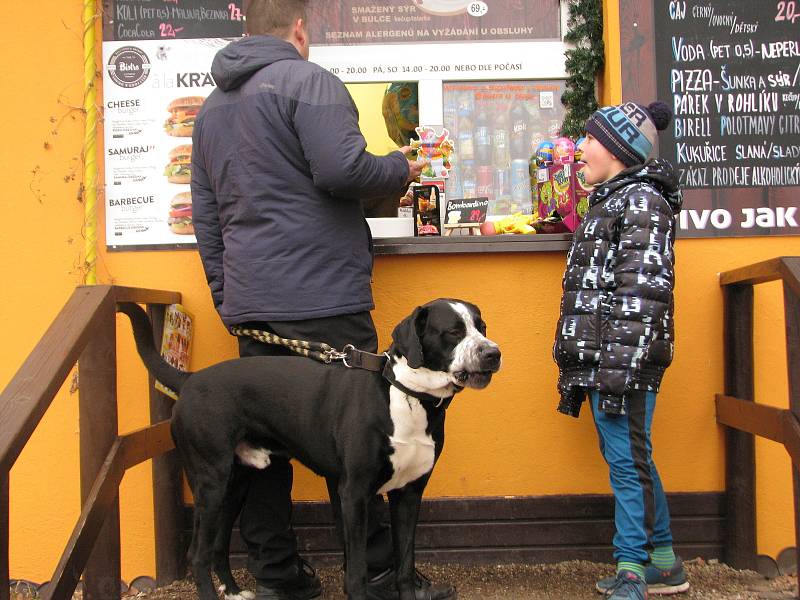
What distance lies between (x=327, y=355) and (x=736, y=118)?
2354mm

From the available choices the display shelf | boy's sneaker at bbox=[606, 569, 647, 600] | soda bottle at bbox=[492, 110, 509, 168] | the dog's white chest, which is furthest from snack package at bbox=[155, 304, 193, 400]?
boy's sneaker at bbox=[606, 569, 647, 600]

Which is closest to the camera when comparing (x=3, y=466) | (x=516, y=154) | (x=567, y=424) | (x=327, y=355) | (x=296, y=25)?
(x=3, y=466)

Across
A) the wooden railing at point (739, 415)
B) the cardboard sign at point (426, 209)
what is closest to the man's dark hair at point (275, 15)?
the cardboard sign at point (426, 209)

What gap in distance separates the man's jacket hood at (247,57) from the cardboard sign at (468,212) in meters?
1.12

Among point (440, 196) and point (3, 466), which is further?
point (440, 196)

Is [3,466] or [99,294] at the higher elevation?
[99,294]

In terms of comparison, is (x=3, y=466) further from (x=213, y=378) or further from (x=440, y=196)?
(x=440, y=196)

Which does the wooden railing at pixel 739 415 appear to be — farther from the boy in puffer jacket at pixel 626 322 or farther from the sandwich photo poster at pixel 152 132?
the sandwich photo poster at pixel 152 132

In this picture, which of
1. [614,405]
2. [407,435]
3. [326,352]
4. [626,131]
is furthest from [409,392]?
[626,131]

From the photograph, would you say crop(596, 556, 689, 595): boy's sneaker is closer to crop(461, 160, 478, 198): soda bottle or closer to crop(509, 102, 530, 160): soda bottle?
crop(461, 160, 478, 198): soda bottle

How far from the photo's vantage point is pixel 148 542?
3832mm

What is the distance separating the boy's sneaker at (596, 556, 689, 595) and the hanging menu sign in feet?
5.41

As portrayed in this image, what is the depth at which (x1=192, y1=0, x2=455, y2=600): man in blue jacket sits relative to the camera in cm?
306

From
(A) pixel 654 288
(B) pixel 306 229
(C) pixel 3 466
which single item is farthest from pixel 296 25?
(C) pixel 3 466
